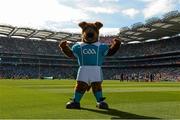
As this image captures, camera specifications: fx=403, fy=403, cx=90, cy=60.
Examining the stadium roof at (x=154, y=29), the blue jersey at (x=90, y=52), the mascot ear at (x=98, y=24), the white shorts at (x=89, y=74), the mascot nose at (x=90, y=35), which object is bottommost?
the white shorts at (x=89, y=74)

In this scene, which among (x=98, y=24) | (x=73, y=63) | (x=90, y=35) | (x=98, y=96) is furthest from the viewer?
(x=73, y=63)

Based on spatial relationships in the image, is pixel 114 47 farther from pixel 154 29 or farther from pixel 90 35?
pixel 154 29

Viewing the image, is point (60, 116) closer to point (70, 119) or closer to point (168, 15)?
point (70, 119)

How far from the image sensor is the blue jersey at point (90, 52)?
486 inches

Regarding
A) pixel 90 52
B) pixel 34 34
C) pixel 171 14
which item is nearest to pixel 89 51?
pixel 90 52

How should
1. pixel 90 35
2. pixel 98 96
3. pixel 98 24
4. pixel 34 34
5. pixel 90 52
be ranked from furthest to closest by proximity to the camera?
pixel 34 34 → pixel 98 24 → pixel 90 35 → pixel 90 52 → pixel 98 96

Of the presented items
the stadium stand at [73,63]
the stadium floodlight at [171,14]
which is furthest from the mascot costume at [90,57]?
the stadium stand at [73,63]

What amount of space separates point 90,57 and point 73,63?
10914cm

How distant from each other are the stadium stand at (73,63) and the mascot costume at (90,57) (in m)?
78.5

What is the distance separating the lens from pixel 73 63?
398 feet

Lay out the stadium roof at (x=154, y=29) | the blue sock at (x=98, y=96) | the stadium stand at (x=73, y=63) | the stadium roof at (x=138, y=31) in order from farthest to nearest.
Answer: the stadium stand at (x=73, y=63), the stadium roof at (x=138, y=31), the stadium roof at (x=154, y=29), the blue sock at (x=98, y=96)

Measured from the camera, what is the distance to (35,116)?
9.66 m

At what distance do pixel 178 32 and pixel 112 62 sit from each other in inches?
1237

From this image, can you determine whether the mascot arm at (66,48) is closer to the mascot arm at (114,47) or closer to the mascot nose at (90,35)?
the mascot nose at (90,35)
